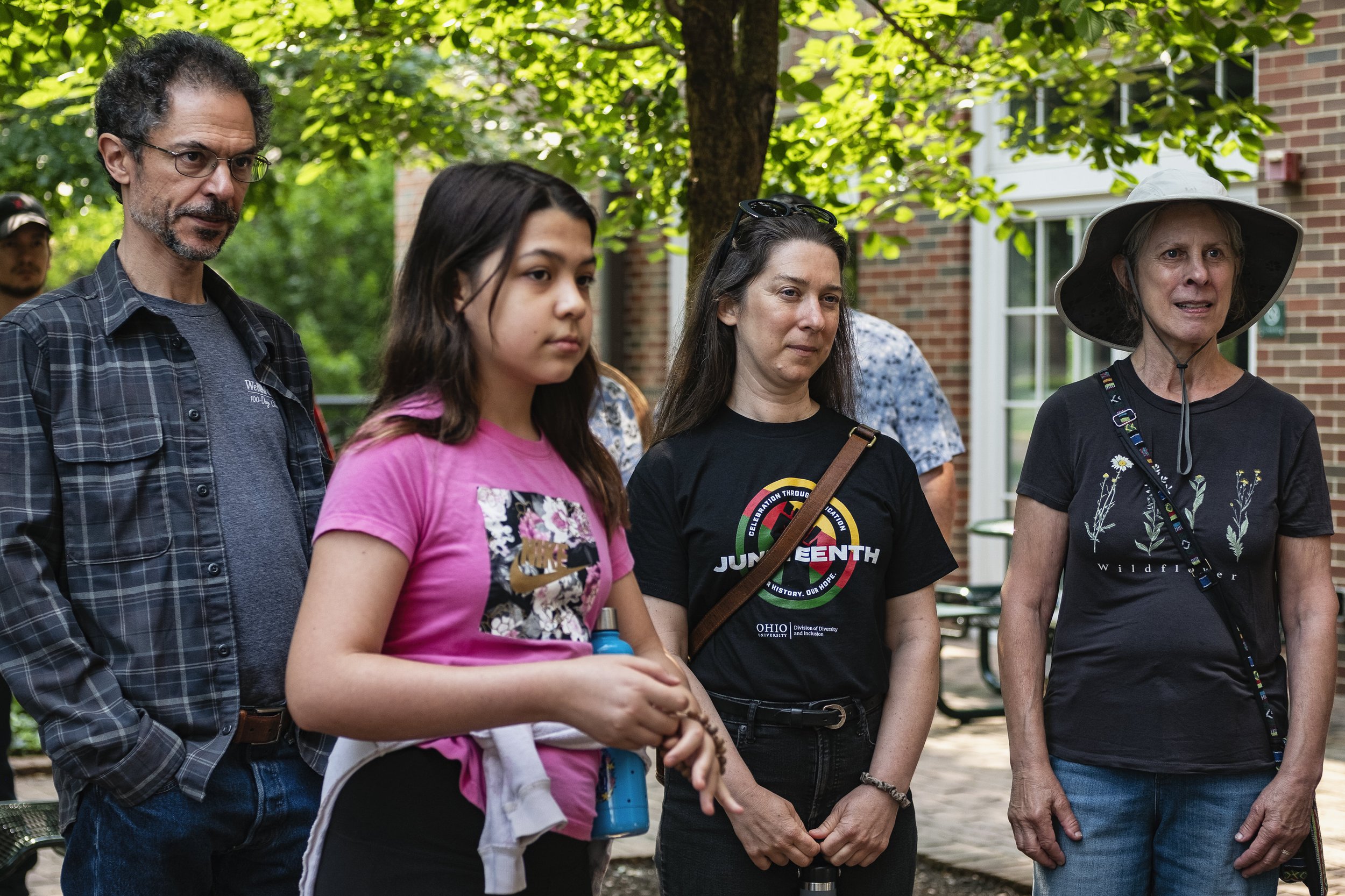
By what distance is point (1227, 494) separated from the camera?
264 centimetres

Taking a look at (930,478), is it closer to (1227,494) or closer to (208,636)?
(1227,494)

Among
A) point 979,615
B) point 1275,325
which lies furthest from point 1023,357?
point 979,615

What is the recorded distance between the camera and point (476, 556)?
6.01ft

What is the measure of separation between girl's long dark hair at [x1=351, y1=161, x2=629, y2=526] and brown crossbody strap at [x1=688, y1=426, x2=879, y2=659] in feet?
2.75

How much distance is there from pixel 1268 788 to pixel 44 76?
5668 mm

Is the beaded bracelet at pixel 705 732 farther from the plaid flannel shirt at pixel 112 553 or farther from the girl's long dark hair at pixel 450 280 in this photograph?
the plaid flannel shirt at pixel 112 553

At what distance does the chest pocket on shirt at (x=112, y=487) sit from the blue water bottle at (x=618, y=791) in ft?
2.78

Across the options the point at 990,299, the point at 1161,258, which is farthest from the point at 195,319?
the point at 990,299

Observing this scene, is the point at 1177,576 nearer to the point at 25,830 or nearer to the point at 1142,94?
the point at 25,830

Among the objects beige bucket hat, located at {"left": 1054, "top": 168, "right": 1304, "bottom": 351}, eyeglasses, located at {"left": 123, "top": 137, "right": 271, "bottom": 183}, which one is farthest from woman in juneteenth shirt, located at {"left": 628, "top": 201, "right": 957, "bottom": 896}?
eyeglasses, located at {"left": 123, "top": 137, "right": 271, "bottom": 183}

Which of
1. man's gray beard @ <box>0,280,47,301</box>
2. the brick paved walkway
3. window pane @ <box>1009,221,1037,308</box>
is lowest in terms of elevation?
the brick paved walkway

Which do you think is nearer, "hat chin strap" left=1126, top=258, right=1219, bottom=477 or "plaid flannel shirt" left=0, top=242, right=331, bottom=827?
"plaid flannel shirt" left=0, top=242, right=331, bottom=827

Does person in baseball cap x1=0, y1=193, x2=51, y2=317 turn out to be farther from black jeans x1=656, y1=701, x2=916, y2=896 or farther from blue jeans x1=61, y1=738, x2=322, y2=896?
black jeans x1=656, y1=701, x2=916, y2=896

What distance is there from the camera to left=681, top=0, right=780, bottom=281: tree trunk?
4090 mm
